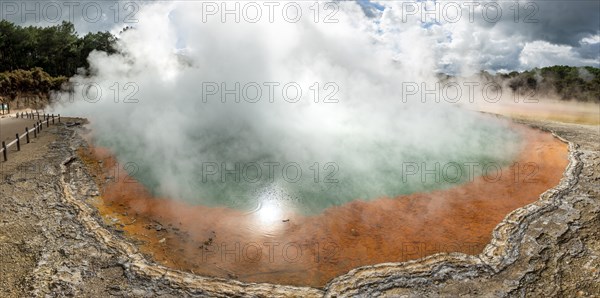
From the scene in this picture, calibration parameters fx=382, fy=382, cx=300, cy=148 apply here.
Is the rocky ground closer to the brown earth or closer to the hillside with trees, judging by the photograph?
the brown earth

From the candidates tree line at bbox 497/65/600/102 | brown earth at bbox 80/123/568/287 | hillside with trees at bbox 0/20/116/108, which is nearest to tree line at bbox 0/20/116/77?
hillside with trees at bbox 0/20/116/108

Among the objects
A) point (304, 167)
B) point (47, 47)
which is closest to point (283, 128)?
point (304, 167)

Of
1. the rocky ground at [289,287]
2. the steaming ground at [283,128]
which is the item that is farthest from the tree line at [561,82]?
the rocky ground at [289,287]

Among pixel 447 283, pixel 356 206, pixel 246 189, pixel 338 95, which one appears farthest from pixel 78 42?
pixel 447 283

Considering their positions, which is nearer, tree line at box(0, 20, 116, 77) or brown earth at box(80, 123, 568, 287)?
Answer: brown earth at box(80, 123, 568, 287)

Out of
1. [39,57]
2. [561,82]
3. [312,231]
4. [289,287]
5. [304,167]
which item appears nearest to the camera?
[289,287]

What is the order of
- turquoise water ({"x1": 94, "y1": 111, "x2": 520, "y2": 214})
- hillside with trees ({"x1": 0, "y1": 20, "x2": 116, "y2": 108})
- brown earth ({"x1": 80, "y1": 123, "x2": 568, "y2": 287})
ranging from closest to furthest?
brown earth ({"x1": 80, "y1": 123, "x2": 568, "y2": 287}) → turquoise water ({"x1": 94, "y1": 111, "x2": 520, "y2": 214}) → hillside with trees ({"x1": 0, "y1": 20, "x2": 116, "y2": 108})

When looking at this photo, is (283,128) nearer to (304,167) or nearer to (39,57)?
(304,167)

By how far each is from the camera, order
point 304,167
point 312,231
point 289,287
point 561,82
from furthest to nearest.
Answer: point 561,82 → point 304,167 → point 312,231 → point 289,287

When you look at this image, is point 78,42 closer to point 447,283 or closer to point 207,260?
point 207,260
